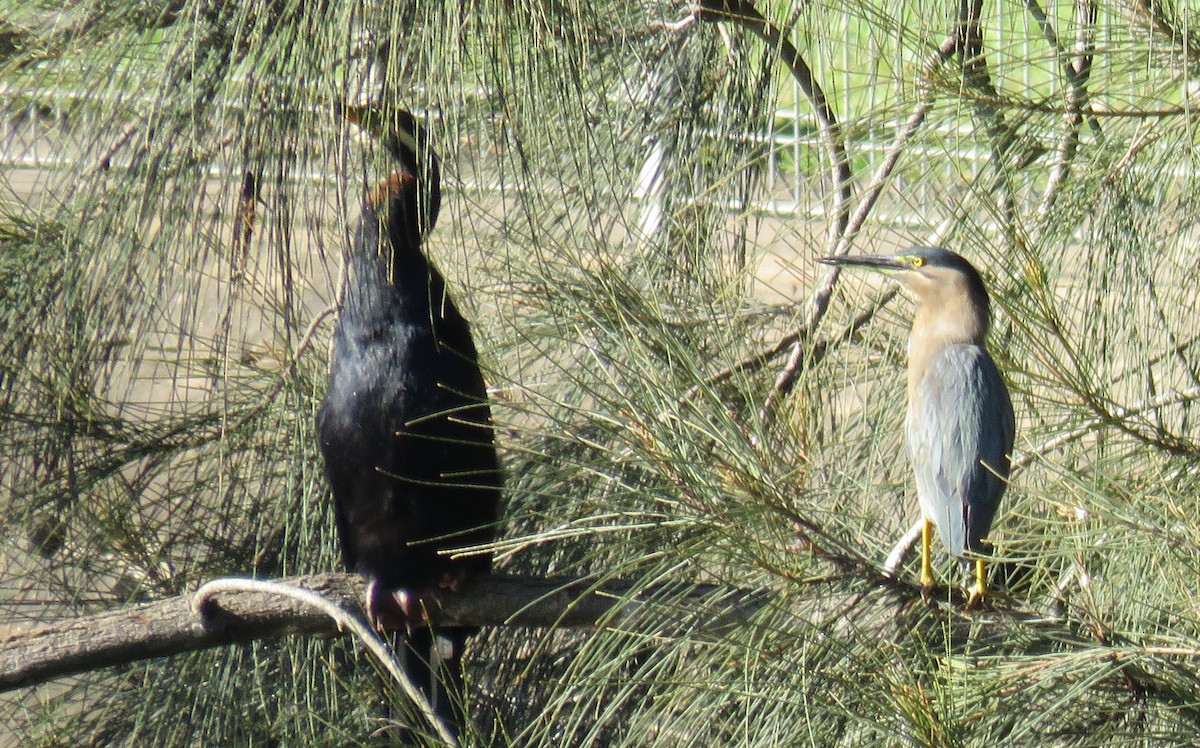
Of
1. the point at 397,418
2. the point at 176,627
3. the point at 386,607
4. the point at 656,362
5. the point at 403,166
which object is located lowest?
the point at 386,607

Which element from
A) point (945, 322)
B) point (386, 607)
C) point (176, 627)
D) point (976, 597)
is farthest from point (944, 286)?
point (176, 627)

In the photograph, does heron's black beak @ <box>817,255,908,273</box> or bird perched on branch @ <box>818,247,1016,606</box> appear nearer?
bird perched on branch @ <box>818,247,1016,606</box>

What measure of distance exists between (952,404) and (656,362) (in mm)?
344

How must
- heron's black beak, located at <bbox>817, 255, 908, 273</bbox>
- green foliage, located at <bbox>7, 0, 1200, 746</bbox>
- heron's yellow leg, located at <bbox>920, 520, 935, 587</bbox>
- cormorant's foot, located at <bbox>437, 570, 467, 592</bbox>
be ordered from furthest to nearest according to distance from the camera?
cormorant's foot, located at <bbox>437, 570, 467, 592</bbox>, heron's black beak, located at <bbox>817, 255, 908, 273</bbox>, heron's yellow leg, located at <bbox>920, 520, 935, 587</bbox>, green foliage, located at <bbox>7, 0, 1200, 746</bbox>

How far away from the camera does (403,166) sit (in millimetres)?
1466

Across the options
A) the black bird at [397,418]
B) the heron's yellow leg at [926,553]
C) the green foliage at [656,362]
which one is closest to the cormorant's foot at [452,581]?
the black bird at [397,418]

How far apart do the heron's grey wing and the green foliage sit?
2.0 inches

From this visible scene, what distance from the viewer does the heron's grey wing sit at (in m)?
1.44

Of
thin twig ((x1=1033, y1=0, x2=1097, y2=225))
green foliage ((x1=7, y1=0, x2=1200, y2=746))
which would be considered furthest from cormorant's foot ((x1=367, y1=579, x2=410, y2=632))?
thin twig ((x1=1033, y1=0, x2=1097, y2=225))

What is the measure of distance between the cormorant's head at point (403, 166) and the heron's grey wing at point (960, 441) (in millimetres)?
605

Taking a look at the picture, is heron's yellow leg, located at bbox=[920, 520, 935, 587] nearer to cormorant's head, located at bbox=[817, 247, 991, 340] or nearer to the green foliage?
the green foliage

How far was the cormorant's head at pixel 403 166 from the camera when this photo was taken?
1.11 m

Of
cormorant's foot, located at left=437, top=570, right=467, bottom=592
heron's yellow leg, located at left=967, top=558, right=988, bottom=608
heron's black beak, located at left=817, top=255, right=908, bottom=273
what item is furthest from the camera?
cormorant's foot, located at left=437, top=570, right=467, bottom=592

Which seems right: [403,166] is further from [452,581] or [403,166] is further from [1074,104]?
[1074,104]
